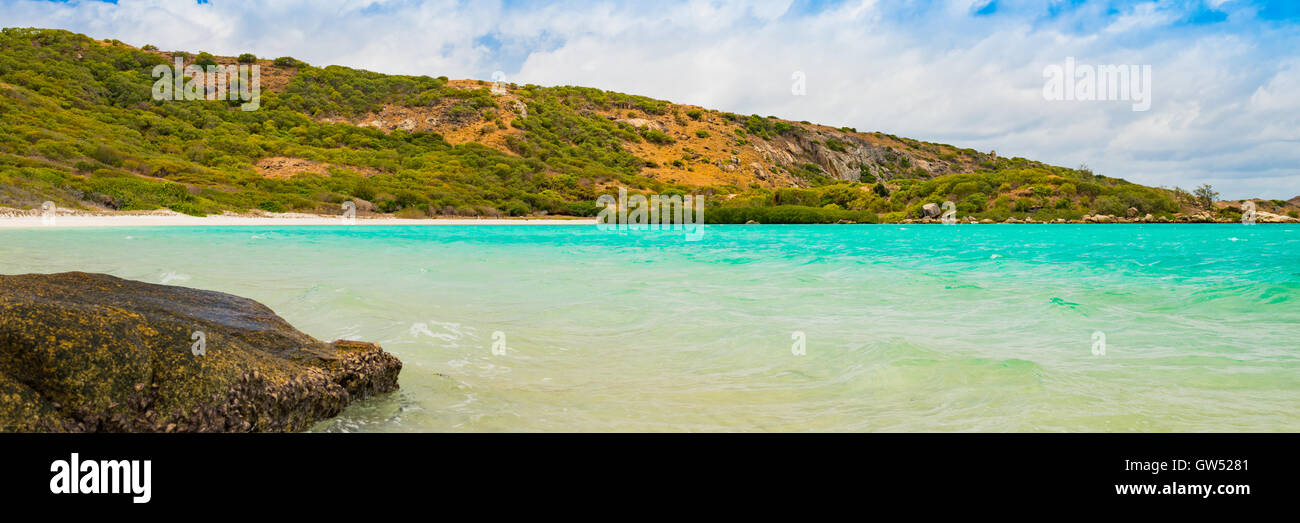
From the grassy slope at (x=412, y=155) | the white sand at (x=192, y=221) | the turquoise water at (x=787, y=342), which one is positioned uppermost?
the grassy slope at (x=412, y=155)

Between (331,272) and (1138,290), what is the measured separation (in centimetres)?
1496

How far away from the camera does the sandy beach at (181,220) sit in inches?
1072

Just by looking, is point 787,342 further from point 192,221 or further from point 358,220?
point 358,220

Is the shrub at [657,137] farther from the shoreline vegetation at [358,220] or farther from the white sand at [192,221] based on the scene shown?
the white sand at [192,221]

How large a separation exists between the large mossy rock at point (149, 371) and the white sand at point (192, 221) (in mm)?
29321

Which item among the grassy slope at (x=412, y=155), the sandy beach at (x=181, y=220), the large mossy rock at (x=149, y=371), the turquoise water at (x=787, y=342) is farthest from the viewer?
the grassy slope at (x=412, y=155)

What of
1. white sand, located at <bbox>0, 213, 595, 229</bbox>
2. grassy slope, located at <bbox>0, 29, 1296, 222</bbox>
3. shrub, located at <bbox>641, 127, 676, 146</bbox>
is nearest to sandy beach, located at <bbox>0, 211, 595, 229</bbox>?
white sand, located at <bbox>0, 213, 595, 229</bbox>

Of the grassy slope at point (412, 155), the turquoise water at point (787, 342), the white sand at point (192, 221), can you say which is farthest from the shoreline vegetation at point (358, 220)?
the turquoise water at point (787, 342)

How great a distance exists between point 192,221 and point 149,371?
37.1 meters

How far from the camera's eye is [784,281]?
1347cm

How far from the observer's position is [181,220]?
33.4m

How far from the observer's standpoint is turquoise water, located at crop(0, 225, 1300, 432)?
4344mm

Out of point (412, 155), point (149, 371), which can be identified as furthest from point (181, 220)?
point (149, 371)
